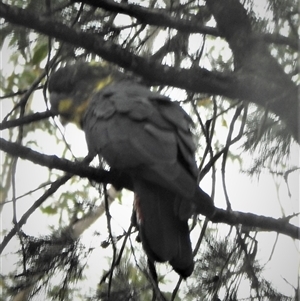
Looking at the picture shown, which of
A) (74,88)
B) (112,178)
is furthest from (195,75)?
(74,88)

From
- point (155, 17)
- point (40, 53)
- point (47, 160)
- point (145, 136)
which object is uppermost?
point (40, 53)

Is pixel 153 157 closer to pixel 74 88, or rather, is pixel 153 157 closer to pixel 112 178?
pixel 112 178

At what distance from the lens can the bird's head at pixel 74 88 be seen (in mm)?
1626

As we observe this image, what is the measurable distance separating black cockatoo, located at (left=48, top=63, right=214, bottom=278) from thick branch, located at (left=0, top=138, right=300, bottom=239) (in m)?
0.04

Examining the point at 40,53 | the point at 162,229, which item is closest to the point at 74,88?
the point at 40,53

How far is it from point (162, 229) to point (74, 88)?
81 centimetres

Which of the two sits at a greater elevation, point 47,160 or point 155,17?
point 155,17

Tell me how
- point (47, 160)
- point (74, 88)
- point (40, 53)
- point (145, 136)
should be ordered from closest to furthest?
point (47, 160) → point (145, 136) → point (40, 53) → point (74, 88)

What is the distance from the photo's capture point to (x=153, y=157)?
1149 mm

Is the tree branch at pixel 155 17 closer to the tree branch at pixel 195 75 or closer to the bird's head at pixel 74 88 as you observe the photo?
the tree branch at pixel 195 75

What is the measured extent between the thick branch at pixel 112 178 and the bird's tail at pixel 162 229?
2.6 inches

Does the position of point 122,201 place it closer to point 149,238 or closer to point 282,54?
point 149,238

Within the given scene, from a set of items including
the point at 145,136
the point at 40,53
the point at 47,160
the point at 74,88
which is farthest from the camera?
the point at 74,88

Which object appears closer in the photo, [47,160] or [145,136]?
[47,160]
